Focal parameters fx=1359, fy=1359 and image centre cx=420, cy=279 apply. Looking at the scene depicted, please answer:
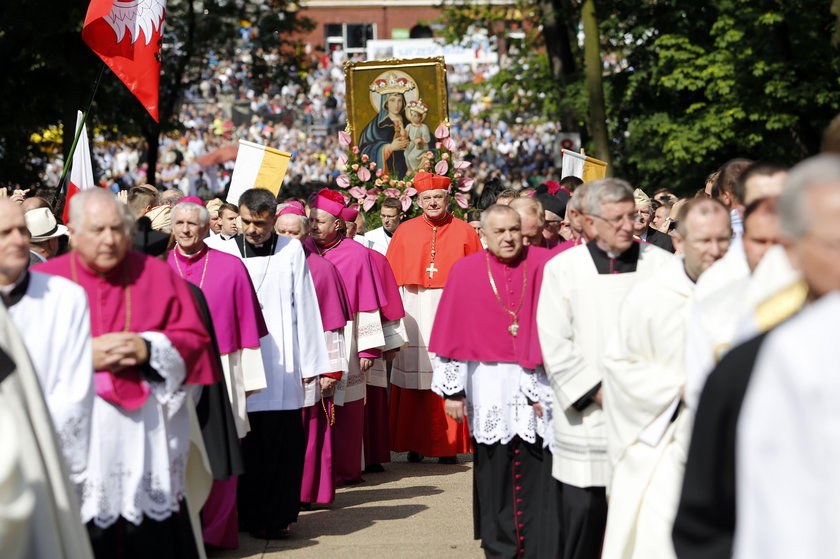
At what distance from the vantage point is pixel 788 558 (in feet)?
9.49

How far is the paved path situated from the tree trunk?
12.0 metres

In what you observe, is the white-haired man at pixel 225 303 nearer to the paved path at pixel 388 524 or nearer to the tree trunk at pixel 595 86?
the paved path at pixel 388 524

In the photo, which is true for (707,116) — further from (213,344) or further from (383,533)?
(213,344)

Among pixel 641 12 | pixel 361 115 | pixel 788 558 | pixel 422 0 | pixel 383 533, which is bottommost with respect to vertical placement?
pixel 383 533

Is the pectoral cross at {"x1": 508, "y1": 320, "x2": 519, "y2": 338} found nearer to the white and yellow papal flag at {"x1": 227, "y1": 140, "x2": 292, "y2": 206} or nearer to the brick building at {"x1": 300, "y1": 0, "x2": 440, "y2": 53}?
the white and yellow papal flag at {"x1": 227, "y1": 140, "x2": 292, "y2": 206}

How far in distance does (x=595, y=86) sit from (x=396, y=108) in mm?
7687

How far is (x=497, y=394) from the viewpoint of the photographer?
7.78m

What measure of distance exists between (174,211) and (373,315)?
3.00 m

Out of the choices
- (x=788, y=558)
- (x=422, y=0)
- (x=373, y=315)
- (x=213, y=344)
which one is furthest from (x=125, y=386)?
(x=422, y=0)

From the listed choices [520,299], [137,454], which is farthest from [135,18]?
[137,454]

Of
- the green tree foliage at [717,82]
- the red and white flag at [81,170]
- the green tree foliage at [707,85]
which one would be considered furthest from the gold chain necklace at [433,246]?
the green tree foliage at [717,82]

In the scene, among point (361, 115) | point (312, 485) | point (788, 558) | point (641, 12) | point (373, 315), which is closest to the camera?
point (788, 558)

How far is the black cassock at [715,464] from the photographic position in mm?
3338

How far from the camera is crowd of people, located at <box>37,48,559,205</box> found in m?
Answer: 31.6
